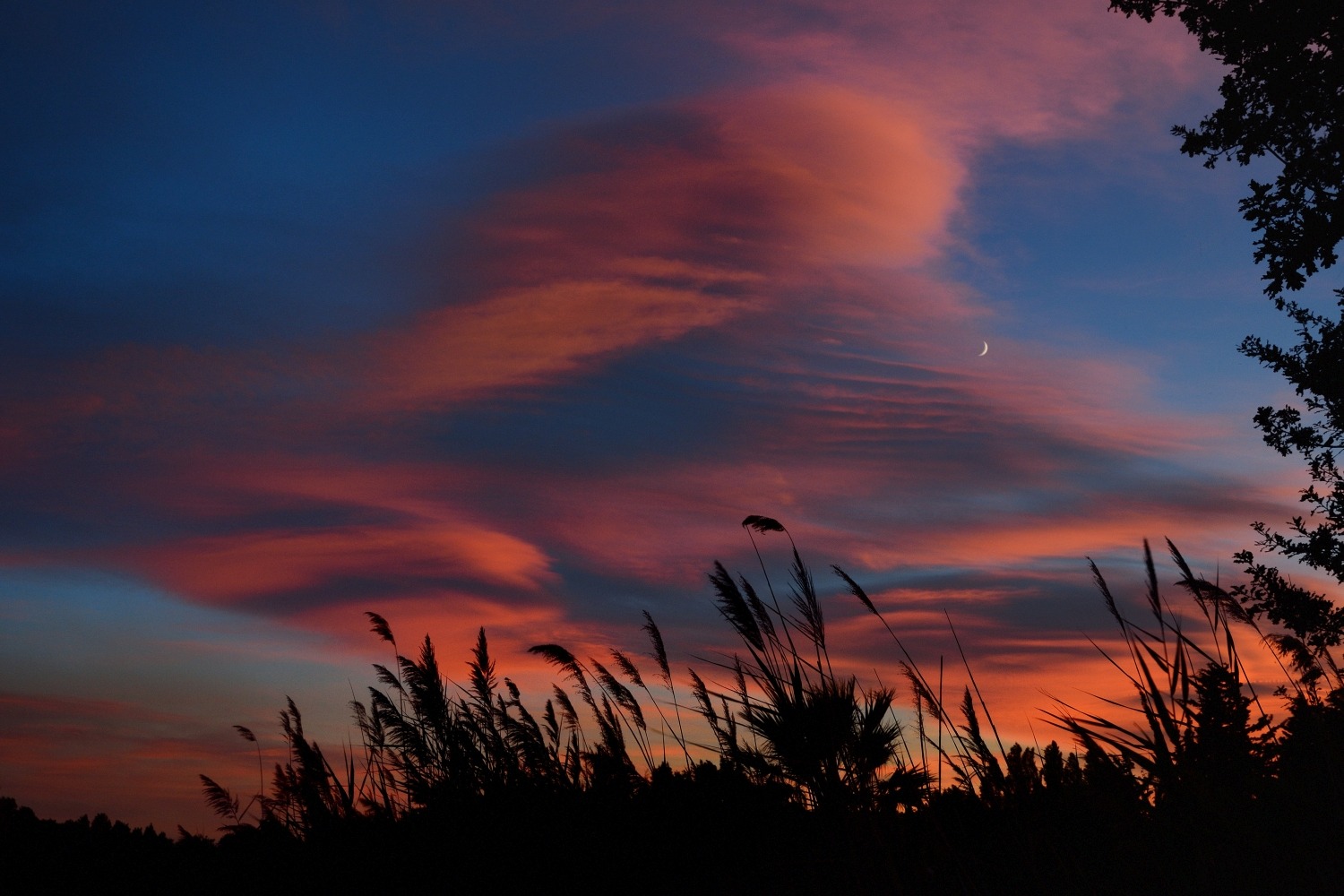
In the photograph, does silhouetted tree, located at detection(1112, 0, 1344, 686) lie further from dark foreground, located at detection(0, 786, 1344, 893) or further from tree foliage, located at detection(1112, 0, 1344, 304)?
dark foreground, located at detection(0, 786, 1344, 893)

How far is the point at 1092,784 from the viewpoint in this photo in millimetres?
4359

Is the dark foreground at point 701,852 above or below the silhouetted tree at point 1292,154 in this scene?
below

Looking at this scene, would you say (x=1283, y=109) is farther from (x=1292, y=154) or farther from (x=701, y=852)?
(x=701, y=852)

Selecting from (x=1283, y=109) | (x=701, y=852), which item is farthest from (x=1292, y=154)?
(x=701, y=852)

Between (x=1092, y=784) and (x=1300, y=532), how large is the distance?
14.9m

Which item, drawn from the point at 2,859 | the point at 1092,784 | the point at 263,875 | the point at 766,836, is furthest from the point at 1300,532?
the point at 2,859

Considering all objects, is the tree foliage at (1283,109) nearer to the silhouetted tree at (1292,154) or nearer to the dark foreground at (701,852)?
the silhouetted tree at (1292,154)

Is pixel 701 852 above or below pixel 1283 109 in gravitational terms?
below

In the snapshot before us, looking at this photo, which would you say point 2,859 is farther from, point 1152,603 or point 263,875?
point 1152,603

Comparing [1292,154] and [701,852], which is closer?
[701,852]

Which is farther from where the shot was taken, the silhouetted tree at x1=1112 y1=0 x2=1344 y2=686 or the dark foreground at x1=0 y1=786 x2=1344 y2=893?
the silhouetted tree at x1=1112 y1=0 x2=1344 y2=686

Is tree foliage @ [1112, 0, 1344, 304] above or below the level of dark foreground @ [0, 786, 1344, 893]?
above

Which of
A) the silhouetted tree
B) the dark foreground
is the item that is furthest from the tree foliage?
the dark foreground

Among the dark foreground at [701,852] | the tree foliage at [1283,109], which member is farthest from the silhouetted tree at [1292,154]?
the dark foreground at [701,852]
